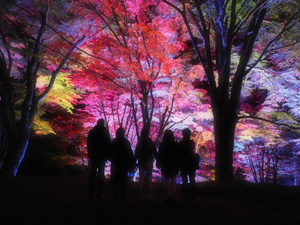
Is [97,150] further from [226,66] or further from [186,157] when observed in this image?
[226,66]

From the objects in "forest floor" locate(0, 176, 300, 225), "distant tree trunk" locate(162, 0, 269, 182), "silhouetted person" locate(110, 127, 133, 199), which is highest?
"distant tree trunk" locate(162, 0, 269, 182)

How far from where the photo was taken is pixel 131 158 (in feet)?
14.4

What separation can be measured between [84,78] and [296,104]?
1223 centimetres

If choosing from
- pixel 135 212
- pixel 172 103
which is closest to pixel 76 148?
pixel 172 103

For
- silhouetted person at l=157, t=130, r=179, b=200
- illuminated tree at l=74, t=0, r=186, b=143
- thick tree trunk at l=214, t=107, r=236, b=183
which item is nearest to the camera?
silhouetted person at l=157, t=130, r=179, b=200

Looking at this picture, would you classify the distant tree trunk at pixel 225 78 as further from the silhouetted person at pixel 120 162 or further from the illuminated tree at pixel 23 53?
the illuminated tree at pixel 23 53

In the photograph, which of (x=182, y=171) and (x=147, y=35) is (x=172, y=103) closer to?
(x=147, y=35)

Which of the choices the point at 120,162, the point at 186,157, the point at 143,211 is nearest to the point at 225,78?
the point at 186,157

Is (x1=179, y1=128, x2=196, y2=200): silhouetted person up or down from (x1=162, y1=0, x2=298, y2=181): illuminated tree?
down

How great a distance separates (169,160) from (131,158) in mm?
851

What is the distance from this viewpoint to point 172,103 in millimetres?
9586

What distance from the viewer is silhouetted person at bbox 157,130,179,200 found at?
4.49 m

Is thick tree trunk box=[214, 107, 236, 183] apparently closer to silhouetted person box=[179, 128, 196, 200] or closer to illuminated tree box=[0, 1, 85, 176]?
silhouetted person box=[179, 128, 196, 200]

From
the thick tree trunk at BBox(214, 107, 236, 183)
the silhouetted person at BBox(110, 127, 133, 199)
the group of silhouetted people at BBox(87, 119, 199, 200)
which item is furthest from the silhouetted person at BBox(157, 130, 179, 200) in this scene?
the thick tree trunk at BBox(214, 107, 236, 183)
